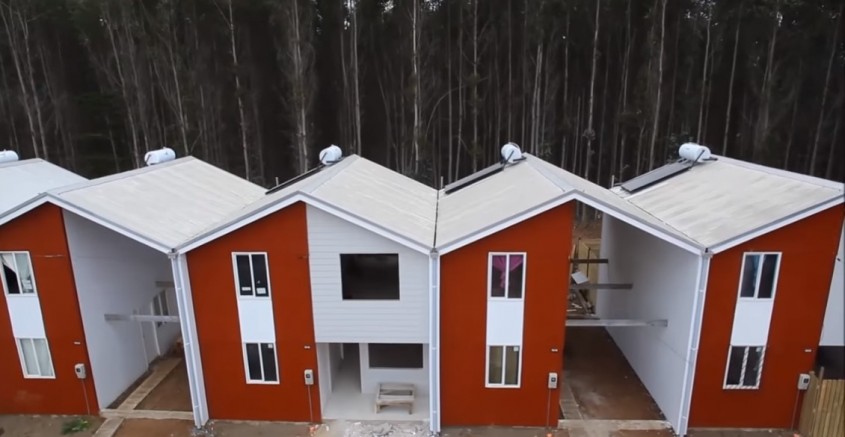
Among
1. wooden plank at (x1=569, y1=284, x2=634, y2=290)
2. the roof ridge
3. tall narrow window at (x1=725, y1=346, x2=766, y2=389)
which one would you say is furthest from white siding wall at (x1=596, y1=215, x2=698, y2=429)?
the roof ridge

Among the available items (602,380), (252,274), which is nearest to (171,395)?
(252,274)

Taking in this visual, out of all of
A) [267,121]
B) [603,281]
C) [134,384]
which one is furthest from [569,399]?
[267,121]

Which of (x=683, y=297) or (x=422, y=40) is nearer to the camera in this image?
(x=683, y=297)

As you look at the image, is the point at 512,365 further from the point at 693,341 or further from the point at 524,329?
the point at 693,341

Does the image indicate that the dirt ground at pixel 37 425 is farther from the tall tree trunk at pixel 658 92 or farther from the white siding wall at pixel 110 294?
the tall tree trunk at pixel 658 92

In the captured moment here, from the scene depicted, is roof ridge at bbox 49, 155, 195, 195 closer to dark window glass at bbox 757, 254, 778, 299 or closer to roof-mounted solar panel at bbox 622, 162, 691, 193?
roof-mounted solar panel at bbox 622, 162, 691, 193

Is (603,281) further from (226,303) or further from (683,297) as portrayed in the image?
(226,303)
